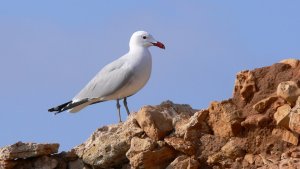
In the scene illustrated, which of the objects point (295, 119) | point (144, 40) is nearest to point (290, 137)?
point (295, 119)

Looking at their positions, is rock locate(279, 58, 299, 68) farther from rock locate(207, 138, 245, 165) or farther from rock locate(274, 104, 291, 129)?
rock locate(207, 138, 245, 165)

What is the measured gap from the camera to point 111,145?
13.2 m

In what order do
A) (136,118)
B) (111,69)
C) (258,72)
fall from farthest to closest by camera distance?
(111,69) < (136,118) < (258,72)

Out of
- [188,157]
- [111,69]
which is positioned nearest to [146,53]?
[111,69]

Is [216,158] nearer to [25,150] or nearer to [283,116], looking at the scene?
[283,116]

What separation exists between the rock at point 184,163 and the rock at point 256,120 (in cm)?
94

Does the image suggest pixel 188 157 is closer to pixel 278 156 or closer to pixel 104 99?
pixel 278 156

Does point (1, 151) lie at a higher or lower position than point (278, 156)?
higher

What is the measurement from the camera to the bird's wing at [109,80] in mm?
17562

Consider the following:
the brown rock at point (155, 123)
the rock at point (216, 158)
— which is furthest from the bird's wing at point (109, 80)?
the rock at point (216, 158)

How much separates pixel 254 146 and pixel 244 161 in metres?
0.25

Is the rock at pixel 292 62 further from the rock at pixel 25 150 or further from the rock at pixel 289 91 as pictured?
the rock at pixel 25 150

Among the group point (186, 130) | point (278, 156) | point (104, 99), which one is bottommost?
point (278, 156)

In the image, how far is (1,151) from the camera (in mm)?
14000
